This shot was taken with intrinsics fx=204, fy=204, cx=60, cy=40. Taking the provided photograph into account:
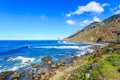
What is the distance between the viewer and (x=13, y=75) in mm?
38812

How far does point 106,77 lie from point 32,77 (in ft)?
52.0

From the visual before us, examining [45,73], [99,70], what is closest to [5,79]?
[45,73]

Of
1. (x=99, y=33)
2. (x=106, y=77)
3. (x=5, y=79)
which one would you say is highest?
(x=99, y=33)

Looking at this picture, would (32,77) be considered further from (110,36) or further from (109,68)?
(110,36)

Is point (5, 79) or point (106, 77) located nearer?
point (106, 77)

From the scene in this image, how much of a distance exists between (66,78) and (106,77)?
277 inches

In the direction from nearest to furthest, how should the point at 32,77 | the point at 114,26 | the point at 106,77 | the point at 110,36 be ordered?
the point at 106,77, the point at 32,77, the point at 110,36, the point at 114,26

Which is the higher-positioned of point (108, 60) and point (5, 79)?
point (108, 60)

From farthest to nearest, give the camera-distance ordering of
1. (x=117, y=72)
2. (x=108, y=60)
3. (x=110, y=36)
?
(x=110, y=36)
(x=108, y=60)
(x=117, y=72)

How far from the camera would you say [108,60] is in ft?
110

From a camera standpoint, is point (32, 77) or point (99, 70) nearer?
point (99, 70)

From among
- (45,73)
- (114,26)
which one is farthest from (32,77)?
(114,26)

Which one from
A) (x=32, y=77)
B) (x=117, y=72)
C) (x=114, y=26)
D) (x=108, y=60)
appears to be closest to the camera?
(x=117, y=72)

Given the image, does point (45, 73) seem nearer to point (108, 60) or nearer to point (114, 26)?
point (108, 60)
